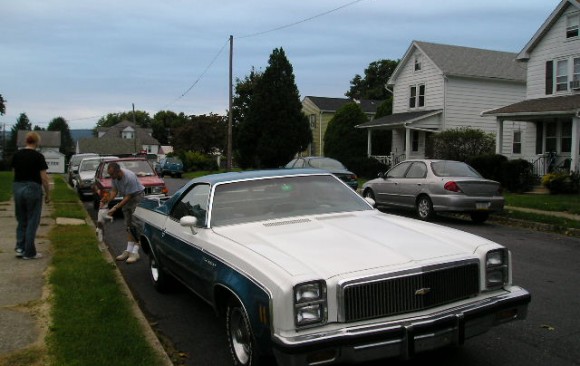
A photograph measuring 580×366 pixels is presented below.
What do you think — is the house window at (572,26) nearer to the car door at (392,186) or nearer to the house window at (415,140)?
the house window at (415,140)

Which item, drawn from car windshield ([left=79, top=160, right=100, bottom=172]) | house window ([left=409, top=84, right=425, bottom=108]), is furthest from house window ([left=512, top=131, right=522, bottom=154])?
car windshield ([left=79, top=160, right=100, bottom=172])

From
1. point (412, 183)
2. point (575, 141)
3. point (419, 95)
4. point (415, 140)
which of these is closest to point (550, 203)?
point (412, 183)

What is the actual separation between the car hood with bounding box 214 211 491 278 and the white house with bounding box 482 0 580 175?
18.5m

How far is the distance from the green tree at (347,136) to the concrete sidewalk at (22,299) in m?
27.6

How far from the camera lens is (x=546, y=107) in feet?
69.5

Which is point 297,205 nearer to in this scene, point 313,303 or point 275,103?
point 313,303

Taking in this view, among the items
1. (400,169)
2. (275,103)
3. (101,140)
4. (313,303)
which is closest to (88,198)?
(400,169)

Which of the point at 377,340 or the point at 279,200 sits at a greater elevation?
the point at 279,200

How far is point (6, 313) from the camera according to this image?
5.48m

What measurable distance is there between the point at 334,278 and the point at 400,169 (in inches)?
427

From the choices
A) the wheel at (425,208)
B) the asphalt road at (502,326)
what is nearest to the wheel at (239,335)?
the asphalt road at (502,326)

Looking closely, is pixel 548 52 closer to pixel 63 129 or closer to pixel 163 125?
pixel 163 125

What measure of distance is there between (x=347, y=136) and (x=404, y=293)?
3296 centimetres

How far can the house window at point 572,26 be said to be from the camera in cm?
2255
